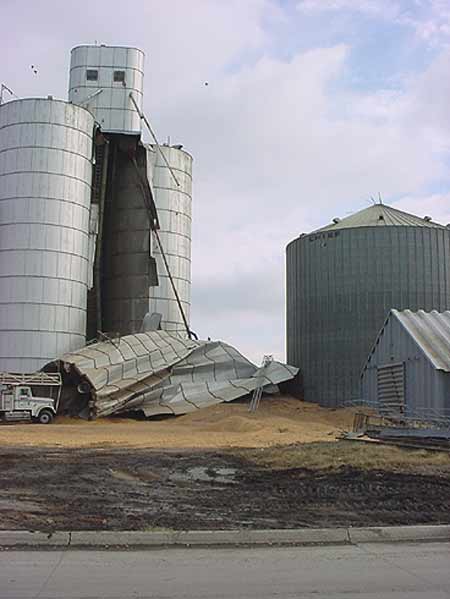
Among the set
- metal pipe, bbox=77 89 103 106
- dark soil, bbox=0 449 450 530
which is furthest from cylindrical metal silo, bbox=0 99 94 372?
dark soil, bbox=0 449 450 530

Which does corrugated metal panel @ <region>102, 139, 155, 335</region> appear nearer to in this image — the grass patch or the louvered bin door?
the louvered bin door

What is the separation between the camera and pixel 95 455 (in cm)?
2323

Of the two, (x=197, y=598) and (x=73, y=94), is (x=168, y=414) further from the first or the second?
(x=197, y=598)

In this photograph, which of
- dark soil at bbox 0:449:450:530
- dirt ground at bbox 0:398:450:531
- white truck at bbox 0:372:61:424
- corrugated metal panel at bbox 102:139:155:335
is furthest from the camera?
corrugated metal panel at bbox 102:139:155:335

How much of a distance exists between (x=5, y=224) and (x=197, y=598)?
40808 mm

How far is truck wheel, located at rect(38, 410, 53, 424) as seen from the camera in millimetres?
40281

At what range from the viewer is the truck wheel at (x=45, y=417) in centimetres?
4028

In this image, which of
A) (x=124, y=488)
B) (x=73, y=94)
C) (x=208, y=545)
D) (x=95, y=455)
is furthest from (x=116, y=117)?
(x=208, y=545)

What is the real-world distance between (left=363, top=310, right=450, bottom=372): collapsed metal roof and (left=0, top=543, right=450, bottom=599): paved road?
63.3 ft

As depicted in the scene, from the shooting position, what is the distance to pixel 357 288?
4841 centimetres

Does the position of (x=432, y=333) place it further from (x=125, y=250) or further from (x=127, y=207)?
(x=127, y=207)

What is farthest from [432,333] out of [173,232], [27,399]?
[173,232]

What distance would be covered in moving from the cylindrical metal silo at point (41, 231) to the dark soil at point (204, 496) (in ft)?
82.6

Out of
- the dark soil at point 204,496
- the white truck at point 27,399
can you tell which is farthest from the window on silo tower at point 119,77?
the dark soil at point 204,496
